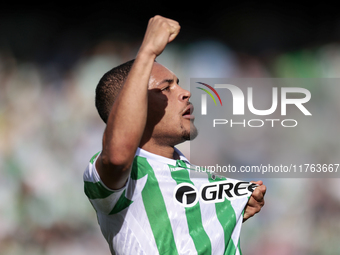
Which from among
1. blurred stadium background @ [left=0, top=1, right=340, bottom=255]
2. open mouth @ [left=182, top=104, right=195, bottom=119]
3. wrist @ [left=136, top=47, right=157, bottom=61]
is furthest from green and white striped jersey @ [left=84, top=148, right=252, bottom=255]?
blurred stadium background @ [left=0, top=1, right=340, bottom=255]

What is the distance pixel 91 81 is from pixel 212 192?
1.84m

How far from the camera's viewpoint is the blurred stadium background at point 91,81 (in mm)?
2455

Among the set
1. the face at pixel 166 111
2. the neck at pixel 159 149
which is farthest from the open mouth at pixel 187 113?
the neck at pixel 159 149

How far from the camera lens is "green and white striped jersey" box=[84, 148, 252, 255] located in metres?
0.80

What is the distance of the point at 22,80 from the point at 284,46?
6.66ft

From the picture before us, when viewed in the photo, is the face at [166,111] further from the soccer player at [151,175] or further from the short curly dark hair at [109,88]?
the short curly dark hair at [109,88]

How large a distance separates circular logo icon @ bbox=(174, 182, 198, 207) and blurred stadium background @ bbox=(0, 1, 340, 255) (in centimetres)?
169

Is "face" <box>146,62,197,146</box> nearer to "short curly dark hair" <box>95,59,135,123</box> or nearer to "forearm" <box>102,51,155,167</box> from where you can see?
"short curly dark hair" <box>95,59,135,123</box>

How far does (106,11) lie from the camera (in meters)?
2.60

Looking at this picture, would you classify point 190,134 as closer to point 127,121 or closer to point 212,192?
point 212,192

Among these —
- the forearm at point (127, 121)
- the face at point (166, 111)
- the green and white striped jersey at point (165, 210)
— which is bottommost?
the green and white striped jersey at point (165, 210)

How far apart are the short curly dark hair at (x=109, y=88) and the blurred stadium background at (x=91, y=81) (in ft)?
4.98

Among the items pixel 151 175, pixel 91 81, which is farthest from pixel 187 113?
pixel 91 81

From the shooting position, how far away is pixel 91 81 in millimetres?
2580
